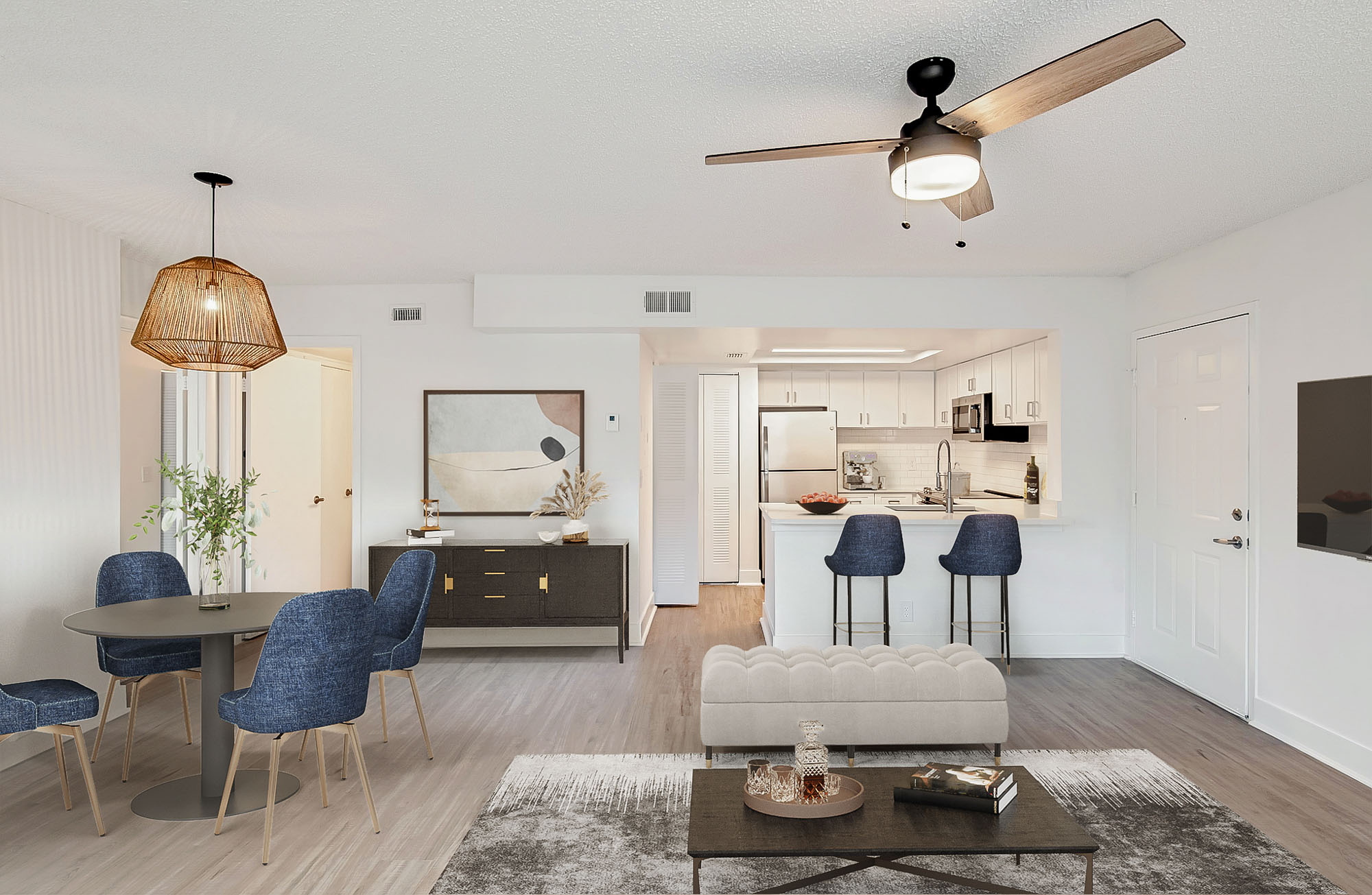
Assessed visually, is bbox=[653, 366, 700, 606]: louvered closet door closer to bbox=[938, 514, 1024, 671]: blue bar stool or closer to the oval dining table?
bbox=[938, 514, 1024, 671]: blue bar stool

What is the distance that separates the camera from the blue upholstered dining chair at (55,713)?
2990mm

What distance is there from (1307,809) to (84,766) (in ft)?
14.9

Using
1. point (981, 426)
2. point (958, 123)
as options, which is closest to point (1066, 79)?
point (958, 123)

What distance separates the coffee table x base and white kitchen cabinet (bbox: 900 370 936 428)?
6.27 metres

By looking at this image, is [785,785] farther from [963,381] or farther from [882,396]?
[882,396]

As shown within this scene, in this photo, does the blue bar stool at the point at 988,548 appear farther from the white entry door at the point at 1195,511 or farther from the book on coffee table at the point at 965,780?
the book on coffee table at the point at 965,780

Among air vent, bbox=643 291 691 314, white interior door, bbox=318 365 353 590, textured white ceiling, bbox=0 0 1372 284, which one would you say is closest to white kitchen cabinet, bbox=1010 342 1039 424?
textured white ceiling, bbox=0 0 1372 284

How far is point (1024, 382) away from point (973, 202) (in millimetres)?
3791

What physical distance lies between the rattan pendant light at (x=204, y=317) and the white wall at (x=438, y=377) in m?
2.43

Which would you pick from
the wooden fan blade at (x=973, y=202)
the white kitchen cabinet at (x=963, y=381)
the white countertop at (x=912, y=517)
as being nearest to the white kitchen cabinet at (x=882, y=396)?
the white kitchen cabinet at (x=963, y=381)

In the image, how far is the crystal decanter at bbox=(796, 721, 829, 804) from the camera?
8.25 ft

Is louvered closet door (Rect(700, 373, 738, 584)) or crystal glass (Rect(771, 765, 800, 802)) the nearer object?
crystal glass (Rect(771, 765, 800, 802))

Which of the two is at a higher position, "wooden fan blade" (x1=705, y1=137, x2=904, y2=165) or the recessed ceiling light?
"wooden fan blade" (x1=705, y1=137, x2=904, y2=165)

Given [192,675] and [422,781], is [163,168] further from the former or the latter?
[422,781]
